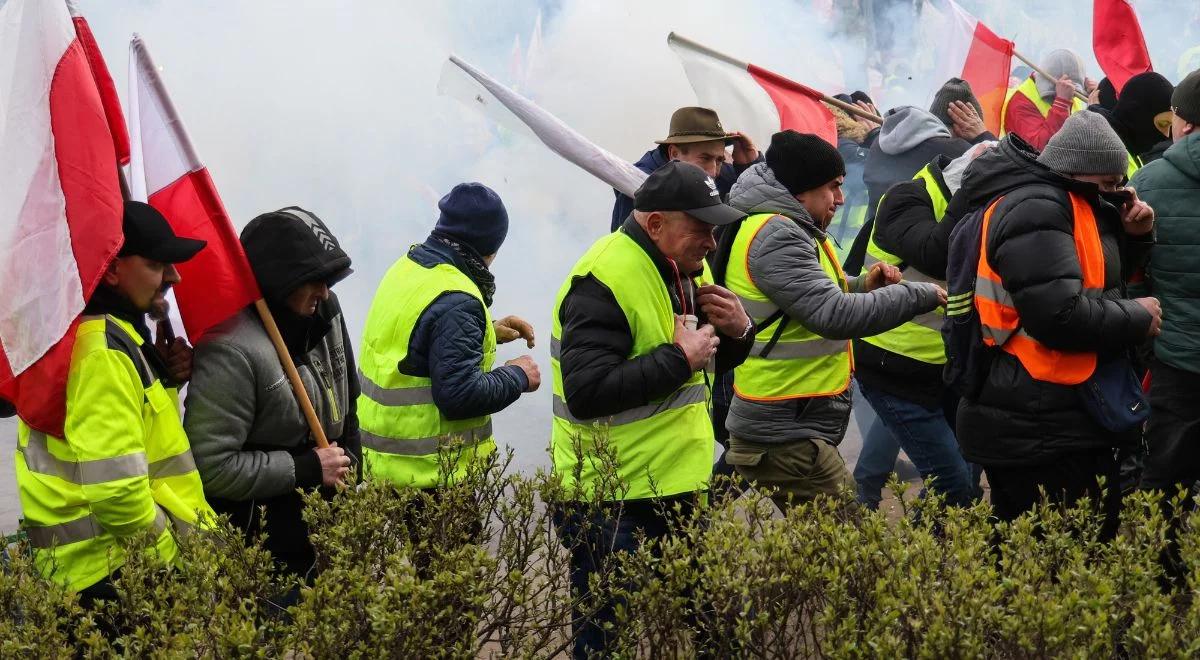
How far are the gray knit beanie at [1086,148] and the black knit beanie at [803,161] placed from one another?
735mm

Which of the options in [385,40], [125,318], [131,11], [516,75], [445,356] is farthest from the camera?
[516,75]

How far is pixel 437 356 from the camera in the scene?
13.1 ft

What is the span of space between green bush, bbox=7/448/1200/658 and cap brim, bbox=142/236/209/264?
69 centimetres

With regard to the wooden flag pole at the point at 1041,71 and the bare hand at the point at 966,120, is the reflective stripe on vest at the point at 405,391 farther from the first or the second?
the wooden flag pole at the point at 1041,71

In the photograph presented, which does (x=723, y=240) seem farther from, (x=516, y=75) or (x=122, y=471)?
(x=516, y=75)

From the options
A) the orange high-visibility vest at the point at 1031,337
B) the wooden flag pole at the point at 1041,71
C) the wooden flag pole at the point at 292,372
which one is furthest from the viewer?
the wooden flag pole at the point at 1041,71

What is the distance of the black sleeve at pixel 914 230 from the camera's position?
4992mm

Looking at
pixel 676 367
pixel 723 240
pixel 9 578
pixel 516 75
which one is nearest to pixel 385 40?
pixel 516 75

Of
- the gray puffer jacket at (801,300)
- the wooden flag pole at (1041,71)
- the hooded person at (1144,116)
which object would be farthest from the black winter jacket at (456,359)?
the wooden flag pole at (1041,71)

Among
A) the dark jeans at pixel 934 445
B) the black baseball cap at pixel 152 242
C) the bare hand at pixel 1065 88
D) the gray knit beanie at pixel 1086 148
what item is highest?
the black baseball cap at pixel 152 242

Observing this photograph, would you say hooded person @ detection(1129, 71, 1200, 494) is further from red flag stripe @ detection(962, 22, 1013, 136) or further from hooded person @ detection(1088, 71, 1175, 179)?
red flag stripe @ detection(962, 22, 1013, 136)

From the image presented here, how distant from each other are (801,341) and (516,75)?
6.10 metres

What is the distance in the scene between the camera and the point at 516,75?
32.6 ft

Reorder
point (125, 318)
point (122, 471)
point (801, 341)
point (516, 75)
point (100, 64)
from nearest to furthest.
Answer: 1. point (122, 471)
2. point (125, 318)
3. point (100, 64)
4. point (801, 341)
5. point (516, 75)
